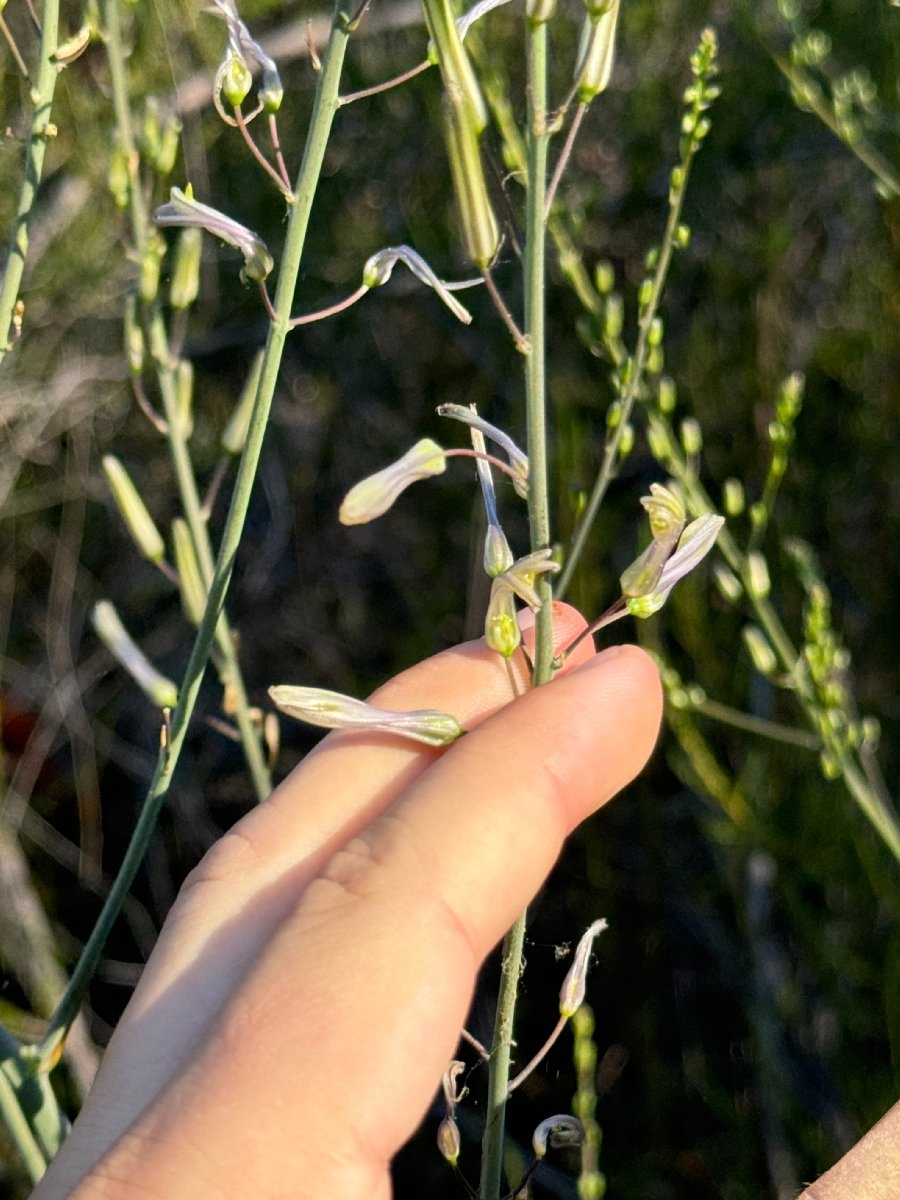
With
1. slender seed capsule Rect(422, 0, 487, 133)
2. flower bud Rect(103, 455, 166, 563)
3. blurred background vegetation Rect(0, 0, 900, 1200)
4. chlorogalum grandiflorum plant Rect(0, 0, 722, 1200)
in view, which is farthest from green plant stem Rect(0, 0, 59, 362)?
blurred background vegetation Rect(0, 0, 900, 1200)

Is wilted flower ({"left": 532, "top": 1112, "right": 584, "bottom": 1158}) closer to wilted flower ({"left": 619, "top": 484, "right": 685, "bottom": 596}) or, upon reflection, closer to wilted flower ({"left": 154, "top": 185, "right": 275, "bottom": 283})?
wilted flower ({"left": 619, "top": 484, "right": 685, "bottom": 596})

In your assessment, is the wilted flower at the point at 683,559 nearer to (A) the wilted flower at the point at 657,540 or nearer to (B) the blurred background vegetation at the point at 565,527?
(A) the wilted flower at the point at 657,540

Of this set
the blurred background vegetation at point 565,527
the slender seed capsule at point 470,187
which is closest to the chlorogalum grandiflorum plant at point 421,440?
the slender seed capsule at point 470,187

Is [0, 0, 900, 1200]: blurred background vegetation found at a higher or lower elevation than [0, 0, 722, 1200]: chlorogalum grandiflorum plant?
lower

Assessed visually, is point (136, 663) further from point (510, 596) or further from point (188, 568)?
point (510, 596)

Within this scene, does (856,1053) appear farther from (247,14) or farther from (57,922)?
(247,14)
